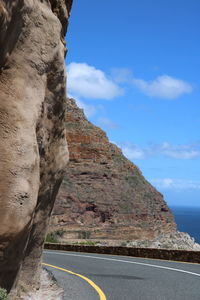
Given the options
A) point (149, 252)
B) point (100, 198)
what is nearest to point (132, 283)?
point (149, 252)

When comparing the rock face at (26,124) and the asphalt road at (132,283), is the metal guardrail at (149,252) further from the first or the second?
the rock face at (26,124)

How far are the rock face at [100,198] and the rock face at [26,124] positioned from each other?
58511mm

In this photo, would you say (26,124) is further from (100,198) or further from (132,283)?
(100,198)

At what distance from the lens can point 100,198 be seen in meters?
74.9

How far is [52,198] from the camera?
29.7ft

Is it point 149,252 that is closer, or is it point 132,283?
point 132,283

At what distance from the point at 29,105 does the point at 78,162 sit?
2752 inches

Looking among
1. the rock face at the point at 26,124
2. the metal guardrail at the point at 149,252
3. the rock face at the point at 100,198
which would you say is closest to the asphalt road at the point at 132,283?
the rock face at the point at 26,124

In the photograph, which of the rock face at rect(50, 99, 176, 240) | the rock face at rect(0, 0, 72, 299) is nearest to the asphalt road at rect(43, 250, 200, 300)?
the rock face at rect(0, 0, 72, 299)

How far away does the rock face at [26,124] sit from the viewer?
5855mm

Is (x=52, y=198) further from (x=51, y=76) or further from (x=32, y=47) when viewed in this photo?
(x=32, y=47)

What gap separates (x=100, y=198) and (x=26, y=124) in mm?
69079

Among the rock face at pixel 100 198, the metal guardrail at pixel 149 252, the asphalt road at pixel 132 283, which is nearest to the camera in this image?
the asphalt road at pixel 132 283

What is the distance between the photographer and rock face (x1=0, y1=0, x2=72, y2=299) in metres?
5.86
